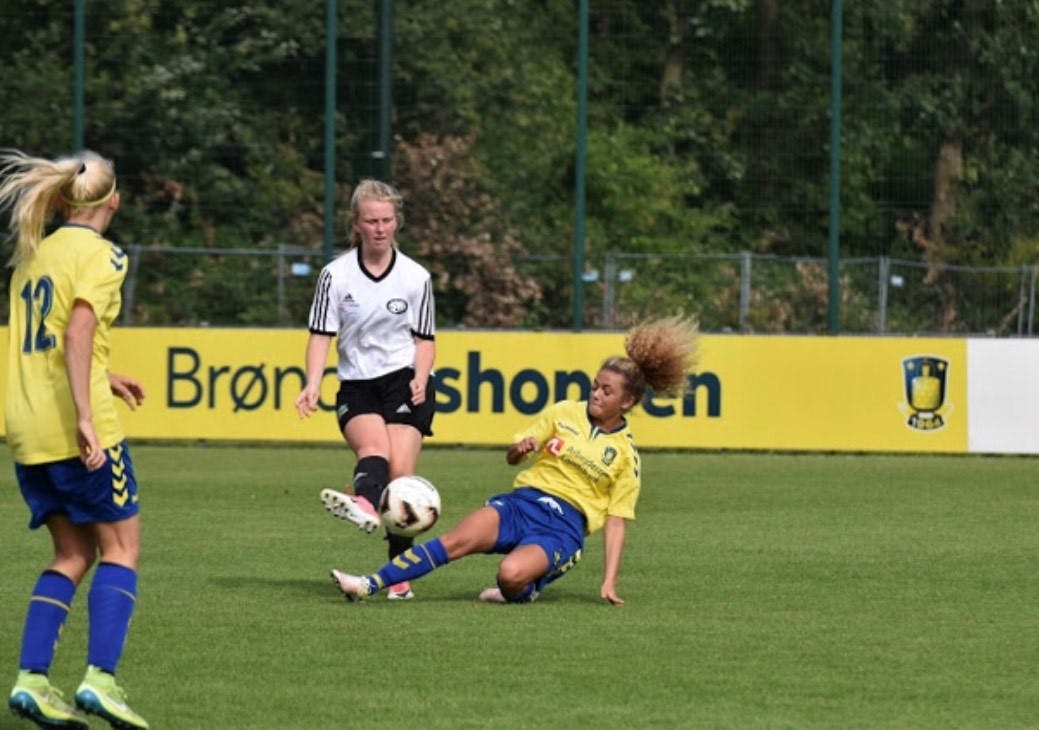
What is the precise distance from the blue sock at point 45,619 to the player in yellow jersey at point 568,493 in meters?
2.90

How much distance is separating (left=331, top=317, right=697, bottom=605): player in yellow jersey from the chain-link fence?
37.9ft

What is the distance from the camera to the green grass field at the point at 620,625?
7.48m

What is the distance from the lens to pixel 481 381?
20828mm

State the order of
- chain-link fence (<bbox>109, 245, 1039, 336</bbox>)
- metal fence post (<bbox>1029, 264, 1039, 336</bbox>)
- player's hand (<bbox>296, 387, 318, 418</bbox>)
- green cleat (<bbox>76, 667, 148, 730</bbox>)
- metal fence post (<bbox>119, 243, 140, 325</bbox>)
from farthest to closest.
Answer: metal fence post (<bbox>1029, 264, 1039, 336</bbox>) < metal fence post (<bbox>119, 243, 140, 325</bbox>) < chain-link fence (<bbox>109, 245, 1039, 336</bbox>) < player's hand (<bbox>296, 387, 318, 418</bbox>) < green cleat (<bbox>76, 667, 148, 730</bbox>)

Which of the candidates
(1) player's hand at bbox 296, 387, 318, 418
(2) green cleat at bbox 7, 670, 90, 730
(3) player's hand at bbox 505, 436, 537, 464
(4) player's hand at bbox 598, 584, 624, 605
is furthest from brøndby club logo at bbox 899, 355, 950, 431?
(2) green cleat at bbox 7, 670, 90, 730

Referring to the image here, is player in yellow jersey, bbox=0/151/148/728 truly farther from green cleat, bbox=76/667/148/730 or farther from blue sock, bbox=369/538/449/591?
blue sock, bbox=369/538/449/591

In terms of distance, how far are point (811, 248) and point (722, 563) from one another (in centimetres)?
1055

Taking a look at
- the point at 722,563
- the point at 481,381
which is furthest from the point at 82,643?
the point at 481,381

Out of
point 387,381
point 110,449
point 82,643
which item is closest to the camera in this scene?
point 110,449

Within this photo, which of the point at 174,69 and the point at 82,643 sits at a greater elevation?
the point at 174,69

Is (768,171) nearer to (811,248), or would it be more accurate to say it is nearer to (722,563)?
(811,248)

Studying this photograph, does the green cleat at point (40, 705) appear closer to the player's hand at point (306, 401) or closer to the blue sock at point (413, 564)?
the blue sock at point (413, 564)

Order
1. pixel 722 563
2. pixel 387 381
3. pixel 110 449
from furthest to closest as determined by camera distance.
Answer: pixel 722 563 < pixel 387 381 < pixel 110 449

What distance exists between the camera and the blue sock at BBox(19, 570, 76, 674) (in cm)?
693
